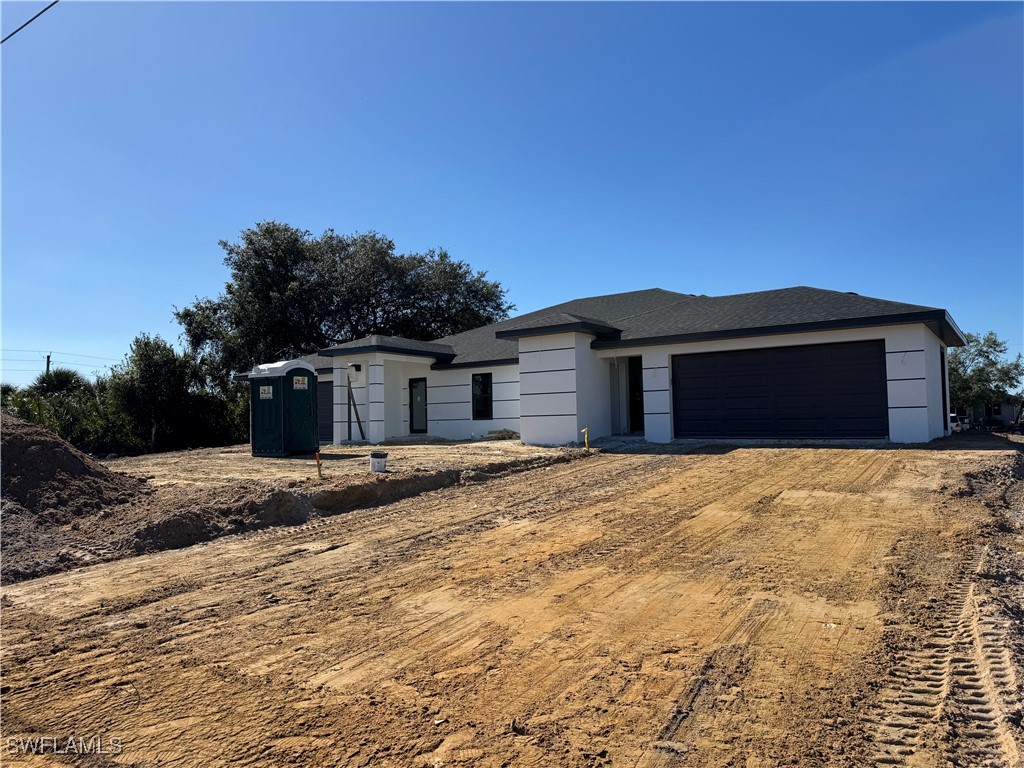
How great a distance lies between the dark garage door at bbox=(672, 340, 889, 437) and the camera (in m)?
15.6

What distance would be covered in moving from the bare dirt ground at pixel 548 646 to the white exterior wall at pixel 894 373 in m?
7.70

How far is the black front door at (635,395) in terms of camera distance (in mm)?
21000

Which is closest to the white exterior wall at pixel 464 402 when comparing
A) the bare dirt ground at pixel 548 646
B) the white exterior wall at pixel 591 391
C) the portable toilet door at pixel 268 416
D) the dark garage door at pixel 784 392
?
the white exterior wall at pixel 591 391

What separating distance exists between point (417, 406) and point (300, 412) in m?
7.03

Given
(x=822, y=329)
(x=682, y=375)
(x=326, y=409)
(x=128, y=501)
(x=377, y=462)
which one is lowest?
(x=128, y=501)

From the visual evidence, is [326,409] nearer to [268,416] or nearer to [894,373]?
[268,416]

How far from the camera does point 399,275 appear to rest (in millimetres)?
37156

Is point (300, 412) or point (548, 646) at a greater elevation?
point (300, 412)

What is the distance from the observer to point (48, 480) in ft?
29.5

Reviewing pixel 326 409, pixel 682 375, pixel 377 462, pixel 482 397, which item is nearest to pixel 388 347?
pixel 482 397

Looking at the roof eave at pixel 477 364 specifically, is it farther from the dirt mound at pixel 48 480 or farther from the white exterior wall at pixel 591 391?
the dirt mound at pixel 48 480

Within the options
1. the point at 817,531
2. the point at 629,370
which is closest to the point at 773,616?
the point at 817,531

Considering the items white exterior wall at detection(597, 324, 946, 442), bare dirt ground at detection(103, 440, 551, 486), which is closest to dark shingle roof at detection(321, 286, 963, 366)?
white exterior wall at detection(597, 324, 946, 442)

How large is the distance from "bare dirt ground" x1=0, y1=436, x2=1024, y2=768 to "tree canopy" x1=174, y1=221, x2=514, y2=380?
2878 cm
